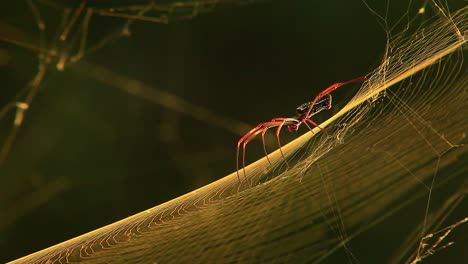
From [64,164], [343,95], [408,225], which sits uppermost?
[64,164]

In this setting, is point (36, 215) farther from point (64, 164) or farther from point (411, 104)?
point (411, 104)

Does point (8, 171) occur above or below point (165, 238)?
above

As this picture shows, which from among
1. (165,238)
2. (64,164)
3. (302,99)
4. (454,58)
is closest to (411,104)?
(454,58)

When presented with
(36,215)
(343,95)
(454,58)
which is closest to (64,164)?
(36,215)

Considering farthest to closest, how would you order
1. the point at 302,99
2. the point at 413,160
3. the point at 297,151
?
the point at 302,99
the point at 297,151
the point at 413,160

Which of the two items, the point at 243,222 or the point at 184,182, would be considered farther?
the point at 184,182

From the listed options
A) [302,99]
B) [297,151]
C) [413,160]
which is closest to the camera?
[413,160]
